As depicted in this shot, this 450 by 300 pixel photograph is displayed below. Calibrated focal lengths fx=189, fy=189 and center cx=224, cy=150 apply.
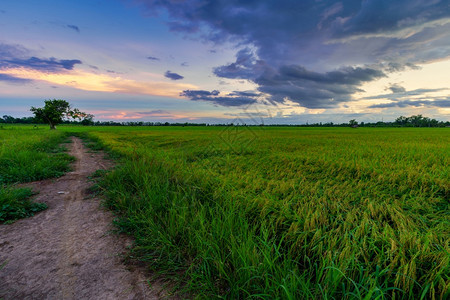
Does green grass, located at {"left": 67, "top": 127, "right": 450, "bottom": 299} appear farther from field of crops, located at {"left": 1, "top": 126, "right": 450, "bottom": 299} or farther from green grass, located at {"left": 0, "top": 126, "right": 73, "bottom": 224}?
green grass, located at {"left": 0, "top": 126, "right": 73, "bottom": 224}

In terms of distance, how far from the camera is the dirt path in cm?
157

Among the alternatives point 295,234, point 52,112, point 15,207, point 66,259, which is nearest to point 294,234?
point 295,234

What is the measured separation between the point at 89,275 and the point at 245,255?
1.44m

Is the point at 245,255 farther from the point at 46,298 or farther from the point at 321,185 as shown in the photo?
the point at 321,185

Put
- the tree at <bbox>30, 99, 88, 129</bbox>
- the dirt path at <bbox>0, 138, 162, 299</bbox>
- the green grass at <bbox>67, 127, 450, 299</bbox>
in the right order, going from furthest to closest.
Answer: the tree at <bbox>30, 99, 88, 129</bbox>, the dirt path at <bbox>0, 138, 162, 299</bbox>, the green grass at <bbox>67, 127, 450, 299</bbox>

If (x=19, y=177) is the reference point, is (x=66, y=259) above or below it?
below

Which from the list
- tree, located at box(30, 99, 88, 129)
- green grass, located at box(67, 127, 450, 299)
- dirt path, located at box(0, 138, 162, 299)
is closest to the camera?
green grass, located at box(67, 127, 450, 299)

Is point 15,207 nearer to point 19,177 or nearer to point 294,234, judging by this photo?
point 19,177

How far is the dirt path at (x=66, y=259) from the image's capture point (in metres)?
1.57

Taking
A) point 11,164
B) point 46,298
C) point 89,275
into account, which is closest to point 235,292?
point 89,275

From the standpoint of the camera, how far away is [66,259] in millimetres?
1947

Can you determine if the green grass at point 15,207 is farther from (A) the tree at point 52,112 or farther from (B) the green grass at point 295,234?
(A) the tree at point 52,112

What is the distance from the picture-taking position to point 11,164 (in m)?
5.30

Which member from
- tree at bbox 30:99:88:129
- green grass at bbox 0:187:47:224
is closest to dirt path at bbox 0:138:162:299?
green grass at bbox 0:187:47:224
